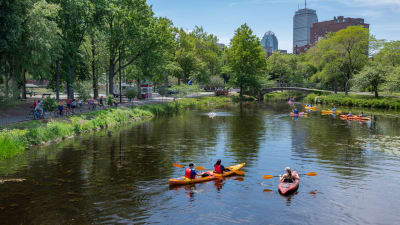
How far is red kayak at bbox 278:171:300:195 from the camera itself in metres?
16.6

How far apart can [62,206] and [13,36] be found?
2095 cm

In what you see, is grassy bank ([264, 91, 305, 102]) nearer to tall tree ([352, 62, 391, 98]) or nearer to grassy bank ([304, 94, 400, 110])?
grassy bank ([304, 94, 400, 110])

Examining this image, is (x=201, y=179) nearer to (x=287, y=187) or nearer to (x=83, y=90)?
(x=287, y=187)

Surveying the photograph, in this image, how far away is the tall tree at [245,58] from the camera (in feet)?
275

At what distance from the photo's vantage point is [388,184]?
59.8ft

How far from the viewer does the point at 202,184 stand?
18.3 m

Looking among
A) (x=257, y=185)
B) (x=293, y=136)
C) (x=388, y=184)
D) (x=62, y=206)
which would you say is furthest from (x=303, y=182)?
(x=293, y=136)

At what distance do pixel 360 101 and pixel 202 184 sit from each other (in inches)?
2224

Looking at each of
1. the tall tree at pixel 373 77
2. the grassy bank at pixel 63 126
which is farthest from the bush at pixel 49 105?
the tall tree at pixel 373 77

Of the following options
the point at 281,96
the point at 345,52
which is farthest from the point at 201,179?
the point at 281,96

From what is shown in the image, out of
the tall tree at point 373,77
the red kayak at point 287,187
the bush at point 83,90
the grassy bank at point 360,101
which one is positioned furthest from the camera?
the tall tree at point 373,77

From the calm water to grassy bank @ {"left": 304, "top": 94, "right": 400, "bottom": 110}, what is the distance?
3109 centimetres

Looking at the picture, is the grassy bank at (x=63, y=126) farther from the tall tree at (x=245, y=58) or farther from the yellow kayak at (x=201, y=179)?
the tall tree at (x=245, y=58)

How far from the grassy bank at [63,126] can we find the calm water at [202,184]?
1.19m
